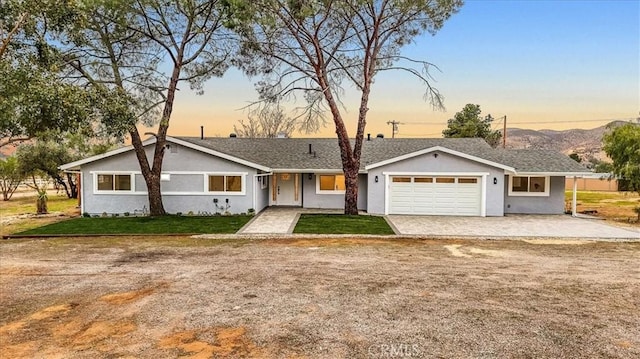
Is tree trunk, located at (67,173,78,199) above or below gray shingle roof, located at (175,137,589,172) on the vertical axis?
below

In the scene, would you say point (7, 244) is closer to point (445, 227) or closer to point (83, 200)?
point (83, 200)

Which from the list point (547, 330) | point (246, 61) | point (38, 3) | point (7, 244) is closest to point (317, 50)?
point (246, 61)

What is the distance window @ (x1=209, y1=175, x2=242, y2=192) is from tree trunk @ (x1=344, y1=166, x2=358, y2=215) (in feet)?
16.6

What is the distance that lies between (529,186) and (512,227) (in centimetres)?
534

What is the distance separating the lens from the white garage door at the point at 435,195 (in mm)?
18125

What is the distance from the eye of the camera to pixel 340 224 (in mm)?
15453

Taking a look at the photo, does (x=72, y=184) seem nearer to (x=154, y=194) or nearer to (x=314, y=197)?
(x=154, y=194)

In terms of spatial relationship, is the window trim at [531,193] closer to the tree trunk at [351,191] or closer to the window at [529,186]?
the window at [529,186]

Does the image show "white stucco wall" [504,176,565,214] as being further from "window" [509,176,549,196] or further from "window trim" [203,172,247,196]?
"window trim" [203,172,247,196]

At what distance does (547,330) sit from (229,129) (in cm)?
4953

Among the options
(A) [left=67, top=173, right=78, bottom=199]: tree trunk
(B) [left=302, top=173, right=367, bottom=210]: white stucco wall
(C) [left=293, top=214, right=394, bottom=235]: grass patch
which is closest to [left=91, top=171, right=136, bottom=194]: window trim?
(C) [left=293, top=214, right=394, bottom=235]: grass patch

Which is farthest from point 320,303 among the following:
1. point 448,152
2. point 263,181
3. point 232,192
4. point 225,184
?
point 263,181

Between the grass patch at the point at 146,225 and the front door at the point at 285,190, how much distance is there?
15.2 feet

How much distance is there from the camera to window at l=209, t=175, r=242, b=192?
59.8 feet
